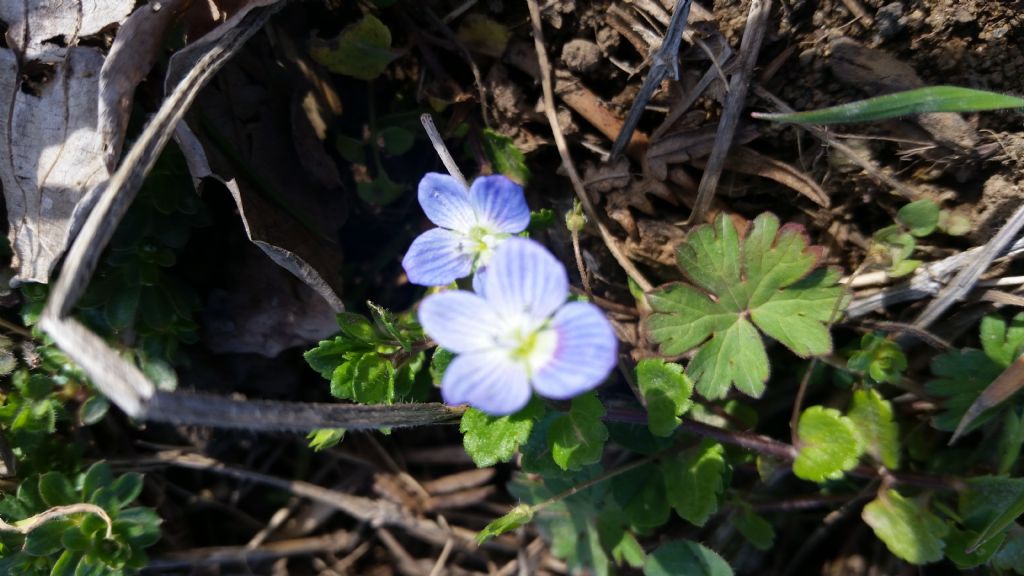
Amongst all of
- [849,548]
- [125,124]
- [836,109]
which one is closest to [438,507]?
[849,548]

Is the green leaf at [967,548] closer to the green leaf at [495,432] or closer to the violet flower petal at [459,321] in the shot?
the green leaf at [495,432]

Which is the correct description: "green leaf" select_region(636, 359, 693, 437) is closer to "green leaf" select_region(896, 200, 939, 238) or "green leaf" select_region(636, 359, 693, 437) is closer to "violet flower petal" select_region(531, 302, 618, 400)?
"violet flower petal" select_region(531, 302, 618, 400)

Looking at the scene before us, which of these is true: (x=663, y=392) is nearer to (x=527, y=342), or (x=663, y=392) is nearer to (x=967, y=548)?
(x=527, y=342)

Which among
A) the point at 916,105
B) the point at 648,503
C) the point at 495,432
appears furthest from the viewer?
the point at 648,503

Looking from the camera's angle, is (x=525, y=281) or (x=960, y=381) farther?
(x=960, y=381)

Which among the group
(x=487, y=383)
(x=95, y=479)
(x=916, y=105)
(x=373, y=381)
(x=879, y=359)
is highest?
(x=916, y=105)

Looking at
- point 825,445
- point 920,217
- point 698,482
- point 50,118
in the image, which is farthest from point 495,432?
point 50,118
